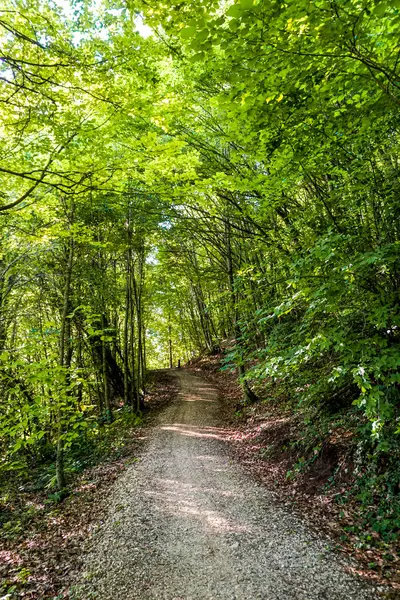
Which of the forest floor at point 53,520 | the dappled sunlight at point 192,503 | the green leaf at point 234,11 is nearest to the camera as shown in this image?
the green leaf at point 234,11

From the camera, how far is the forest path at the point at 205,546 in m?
3.97

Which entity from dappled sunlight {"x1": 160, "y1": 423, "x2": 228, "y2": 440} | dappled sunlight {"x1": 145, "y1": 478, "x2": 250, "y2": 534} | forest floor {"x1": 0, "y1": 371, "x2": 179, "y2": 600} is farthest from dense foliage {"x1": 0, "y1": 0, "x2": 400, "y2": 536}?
dappled sunlight {"x1": 160, "y1": 423, "x2": 228, "y2": 440}

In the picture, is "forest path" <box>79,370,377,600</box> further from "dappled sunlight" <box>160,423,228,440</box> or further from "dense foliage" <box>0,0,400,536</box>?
"dappled sunlight" <box>160,423,228,440</box>

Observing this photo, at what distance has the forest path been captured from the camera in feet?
13.0

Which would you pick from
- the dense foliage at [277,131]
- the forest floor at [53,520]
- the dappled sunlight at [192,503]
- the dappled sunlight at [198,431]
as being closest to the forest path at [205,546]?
the dappled sunlight at [192,503]

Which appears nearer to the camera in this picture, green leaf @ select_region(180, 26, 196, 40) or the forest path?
green leaf @ select_region(180, 26, 196, 40)

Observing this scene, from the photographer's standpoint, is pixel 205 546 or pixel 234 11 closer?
pixel 234 11

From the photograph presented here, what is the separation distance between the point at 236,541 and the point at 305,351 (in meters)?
2.99

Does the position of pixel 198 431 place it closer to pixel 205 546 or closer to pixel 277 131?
pixel 205 546

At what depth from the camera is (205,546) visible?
4805mm

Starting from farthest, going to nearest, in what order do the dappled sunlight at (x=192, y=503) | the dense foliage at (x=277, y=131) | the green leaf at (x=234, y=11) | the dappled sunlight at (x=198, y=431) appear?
the dappled sunlight at (x=198, y=431)
the dappled sunlight at (x=192, y=503)
the dense foliage at (x=277, y=131)
the green leaf at (x=234, y=11)

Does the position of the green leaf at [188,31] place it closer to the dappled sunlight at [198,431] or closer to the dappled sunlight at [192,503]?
the dappled sunlight at [192,503]

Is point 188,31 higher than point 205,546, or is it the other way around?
point 188,31

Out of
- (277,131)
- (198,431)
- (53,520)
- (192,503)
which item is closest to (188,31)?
(277,131)
